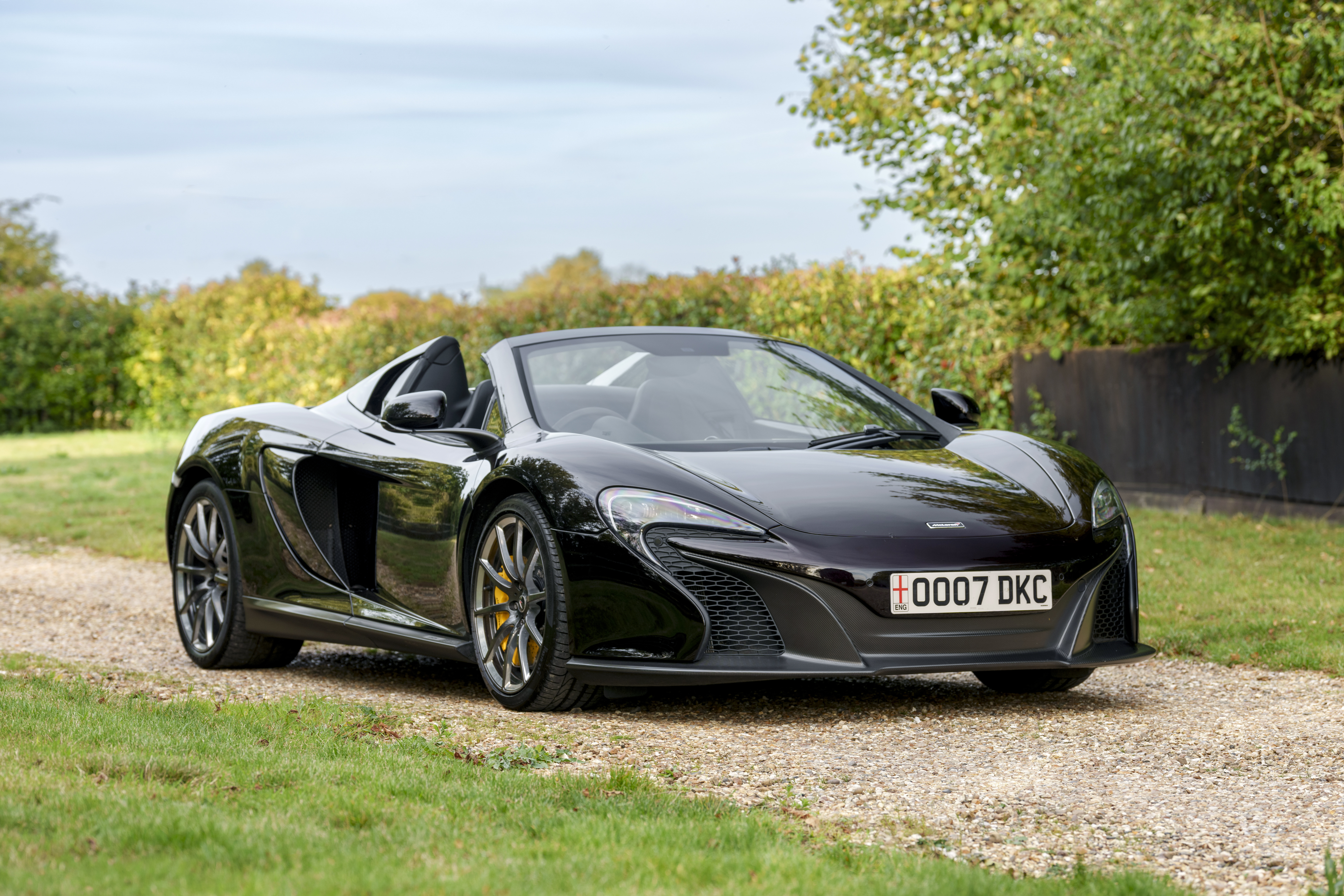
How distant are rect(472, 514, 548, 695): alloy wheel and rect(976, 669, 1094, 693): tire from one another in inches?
65.5

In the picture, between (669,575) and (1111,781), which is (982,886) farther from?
(669,575)

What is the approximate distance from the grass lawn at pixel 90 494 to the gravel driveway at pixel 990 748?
5896 millimetres

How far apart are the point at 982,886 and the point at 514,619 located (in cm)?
260

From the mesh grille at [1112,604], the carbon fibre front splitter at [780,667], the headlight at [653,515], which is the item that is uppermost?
the headlight at [653,515]

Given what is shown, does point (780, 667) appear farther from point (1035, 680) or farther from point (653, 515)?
point (1035, 680)

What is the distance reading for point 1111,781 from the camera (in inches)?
160

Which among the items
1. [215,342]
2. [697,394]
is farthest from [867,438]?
[215,342]

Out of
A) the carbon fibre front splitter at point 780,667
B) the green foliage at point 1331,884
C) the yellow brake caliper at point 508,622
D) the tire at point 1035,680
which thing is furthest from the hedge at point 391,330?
the green foliage at point 1331,884

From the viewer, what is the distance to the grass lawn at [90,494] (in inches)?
504

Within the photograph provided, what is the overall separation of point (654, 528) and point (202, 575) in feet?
10.2

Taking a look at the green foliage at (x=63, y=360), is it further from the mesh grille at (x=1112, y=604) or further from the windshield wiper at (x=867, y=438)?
the mesh grille at (x=1112, y=604)

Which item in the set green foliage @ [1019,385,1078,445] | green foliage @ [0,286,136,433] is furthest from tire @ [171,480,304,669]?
green foliage @ [0,286,136,433]

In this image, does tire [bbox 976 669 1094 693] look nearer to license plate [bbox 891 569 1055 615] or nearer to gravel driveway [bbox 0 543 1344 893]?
gravel driveway [bbox 0 543 1344 893]

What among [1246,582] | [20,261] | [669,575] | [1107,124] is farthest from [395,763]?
[20,261]
